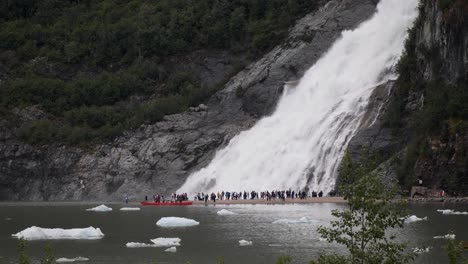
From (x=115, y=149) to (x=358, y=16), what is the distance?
38.6m

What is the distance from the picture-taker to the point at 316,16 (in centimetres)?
13538

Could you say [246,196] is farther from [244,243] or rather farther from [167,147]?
[244,243]

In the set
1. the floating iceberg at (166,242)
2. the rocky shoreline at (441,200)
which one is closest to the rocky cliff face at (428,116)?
the rocky shoreline at (441,200)

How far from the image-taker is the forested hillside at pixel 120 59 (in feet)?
431

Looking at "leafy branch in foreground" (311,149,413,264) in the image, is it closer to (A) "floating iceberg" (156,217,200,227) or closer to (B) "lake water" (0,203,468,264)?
(B) "lake water" (0,203,468,264)

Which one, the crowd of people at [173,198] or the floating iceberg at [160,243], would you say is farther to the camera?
the crowd of people at [173,198]

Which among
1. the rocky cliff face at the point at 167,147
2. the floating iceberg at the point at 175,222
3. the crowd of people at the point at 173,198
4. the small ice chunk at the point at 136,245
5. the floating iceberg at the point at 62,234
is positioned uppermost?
the rocky cliff face at the point at 167,147

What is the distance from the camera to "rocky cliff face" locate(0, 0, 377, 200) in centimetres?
11925

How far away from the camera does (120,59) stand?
150 meters

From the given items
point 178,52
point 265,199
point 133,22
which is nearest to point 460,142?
point 265,199

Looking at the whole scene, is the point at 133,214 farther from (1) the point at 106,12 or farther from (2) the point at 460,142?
(1) the point at 106,12

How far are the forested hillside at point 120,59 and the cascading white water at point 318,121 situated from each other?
13270 mm

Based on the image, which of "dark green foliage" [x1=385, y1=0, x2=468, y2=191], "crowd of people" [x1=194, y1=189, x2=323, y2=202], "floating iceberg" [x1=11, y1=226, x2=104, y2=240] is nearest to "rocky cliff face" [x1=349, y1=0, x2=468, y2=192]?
"dark green foliage" [x1=385, y1=0, x2=468, y2=191]

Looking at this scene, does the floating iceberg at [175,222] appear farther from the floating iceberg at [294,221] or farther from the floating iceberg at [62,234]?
the floating iceberg at [62,234]
